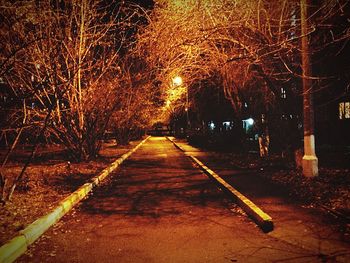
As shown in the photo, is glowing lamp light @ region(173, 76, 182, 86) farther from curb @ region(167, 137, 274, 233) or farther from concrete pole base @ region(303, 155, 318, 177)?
concrete pole base @ region(303, 155, 318, 177)

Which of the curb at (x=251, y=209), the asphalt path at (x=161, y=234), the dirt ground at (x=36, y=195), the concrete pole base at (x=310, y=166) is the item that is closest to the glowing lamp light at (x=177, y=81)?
the dirt ground at (x=36, y=195)

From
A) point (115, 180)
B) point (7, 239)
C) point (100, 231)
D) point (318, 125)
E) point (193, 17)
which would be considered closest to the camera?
point (7, 239)

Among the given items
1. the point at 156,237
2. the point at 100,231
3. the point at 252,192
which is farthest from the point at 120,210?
the point at 252,192

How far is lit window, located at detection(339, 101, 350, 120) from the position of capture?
25.6 meters

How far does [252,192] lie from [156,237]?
179 inches

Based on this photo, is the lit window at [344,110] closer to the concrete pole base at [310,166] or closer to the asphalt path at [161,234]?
the concrete pole base at [310,166]

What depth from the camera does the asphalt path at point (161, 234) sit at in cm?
547

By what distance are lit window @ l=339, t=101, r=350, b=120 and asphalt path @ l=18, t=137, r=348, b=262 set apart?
18.8m

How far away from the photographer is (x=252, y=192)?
10188 millimetres

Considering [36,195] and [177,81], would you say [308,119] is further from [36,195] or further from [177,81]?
[177,81]

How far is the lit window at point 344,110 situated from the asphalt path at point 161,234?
18.8 meters

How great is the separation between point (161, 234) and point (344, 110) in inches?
904

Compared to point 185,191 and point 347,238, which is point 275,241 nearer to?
point 347,238

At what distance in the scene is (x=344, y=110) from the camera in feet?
84.1
